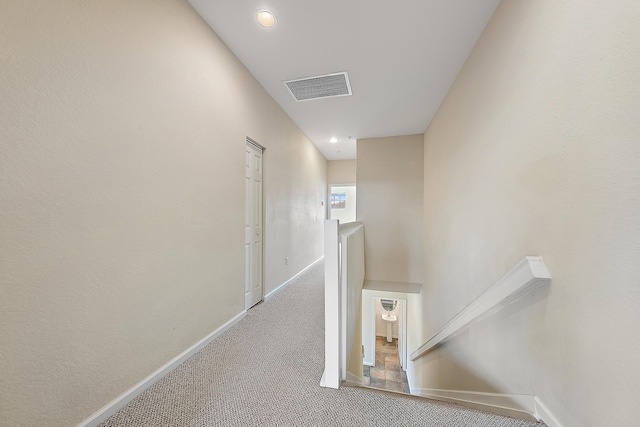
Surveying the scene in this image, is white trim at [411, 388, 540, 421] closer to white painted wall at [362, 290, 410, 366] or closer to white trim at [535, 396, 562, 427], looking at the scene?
white trim at [535, 396, 562, 427]

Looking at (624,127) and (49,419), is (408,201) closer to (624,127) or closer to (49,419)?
(624,127)

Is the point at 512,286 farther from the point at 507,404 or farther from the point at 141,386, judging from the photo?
the point at 141,386

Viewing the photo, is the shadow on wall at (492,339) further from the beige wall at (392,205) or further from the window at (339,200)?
the window at (339,200)

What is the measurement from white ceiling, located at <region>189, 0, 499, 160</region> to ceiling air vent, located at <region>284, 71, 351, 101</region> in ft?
0.26

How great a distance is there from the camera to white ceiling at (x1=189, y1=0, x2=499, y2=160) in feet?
5.50

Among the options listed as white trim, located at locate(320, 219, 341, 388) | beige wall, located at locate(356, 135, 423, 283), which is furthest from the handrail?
beige wall, located at locate(356, 135, 423, 283)

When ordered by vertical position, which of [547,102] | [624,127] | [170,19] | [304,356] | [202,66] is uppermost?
[170,19]

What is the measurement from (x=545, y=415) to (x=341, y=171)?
18.6 ft

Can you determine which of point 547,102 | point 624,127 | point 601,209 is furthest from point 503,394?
point 547,102

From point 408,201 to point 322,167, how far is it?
235 cm

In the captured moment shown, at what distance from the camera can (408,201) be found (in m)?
4.26

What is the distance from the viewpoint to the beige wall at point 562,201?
0.75 meters

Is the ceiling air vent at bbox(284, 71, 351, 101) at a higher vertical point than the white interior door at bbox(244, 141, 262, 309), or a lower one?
higher

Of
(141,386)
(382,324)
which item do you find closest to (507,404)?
(141,386)
